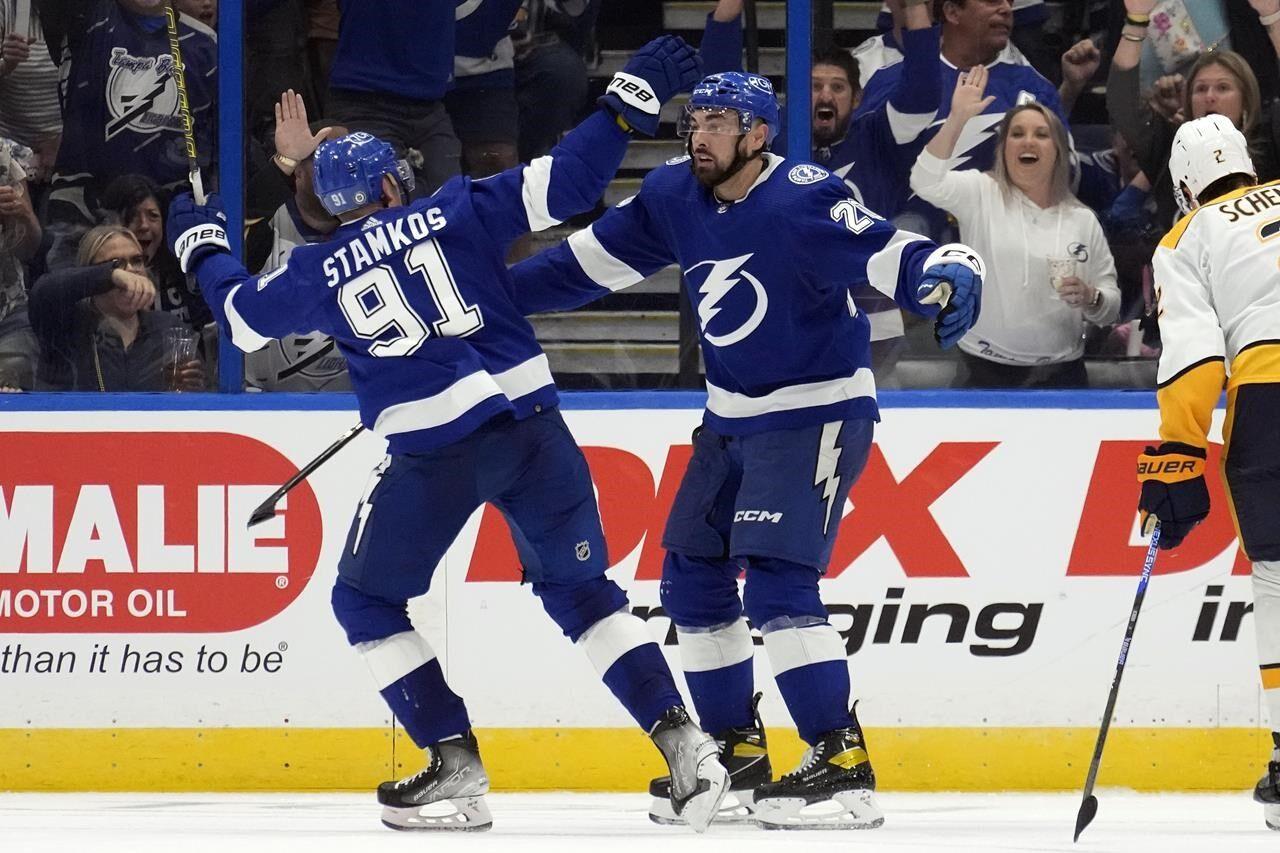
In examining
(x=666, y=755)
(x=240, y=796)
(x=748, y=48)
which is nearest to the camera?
(x=666, y=755)

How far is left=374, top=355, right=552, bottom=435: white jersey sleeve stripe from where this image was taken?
11.2 feet

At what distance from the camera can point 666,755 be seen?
3350mm

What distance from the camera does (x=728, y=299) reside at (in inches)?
138

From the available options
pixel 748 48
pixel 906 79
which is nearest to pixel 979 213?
pixel 906 79

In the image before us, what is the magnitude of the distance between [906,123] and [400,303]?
68.1 inches

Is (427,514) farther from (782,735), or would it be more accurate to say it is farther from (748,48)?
(748,48)

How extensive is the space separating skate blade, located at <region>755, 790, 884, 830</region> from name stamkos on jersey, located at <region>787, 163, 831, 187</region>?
1.16 metres

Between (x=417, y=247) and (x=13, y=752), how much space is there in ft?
6.15

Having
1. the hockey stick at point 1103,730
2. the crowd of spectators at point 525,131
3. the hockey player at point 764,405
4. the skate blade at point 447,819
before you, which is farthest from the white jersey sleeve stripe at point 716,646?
the crowd of spectators at point 525,131

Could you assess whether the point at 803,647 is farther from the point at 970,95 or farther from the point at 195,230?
the point at 970,95

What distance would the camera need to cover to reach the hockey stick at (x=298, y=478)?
158 inches

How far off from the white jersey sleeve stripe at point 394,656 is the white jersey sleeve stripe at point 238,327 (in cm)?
63

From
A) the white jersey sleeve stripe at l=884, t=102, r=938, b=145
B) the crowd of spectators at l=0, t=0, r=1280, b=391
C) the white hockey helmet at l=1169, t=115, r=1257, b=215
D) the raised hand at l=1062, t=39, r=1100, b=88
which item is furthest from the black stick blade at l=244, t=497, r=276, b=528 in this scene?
the raised hand at l=1062, t=39, r=1100, b=88

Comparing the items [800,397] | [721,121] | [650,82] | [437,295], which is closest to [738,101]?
[721,121]
